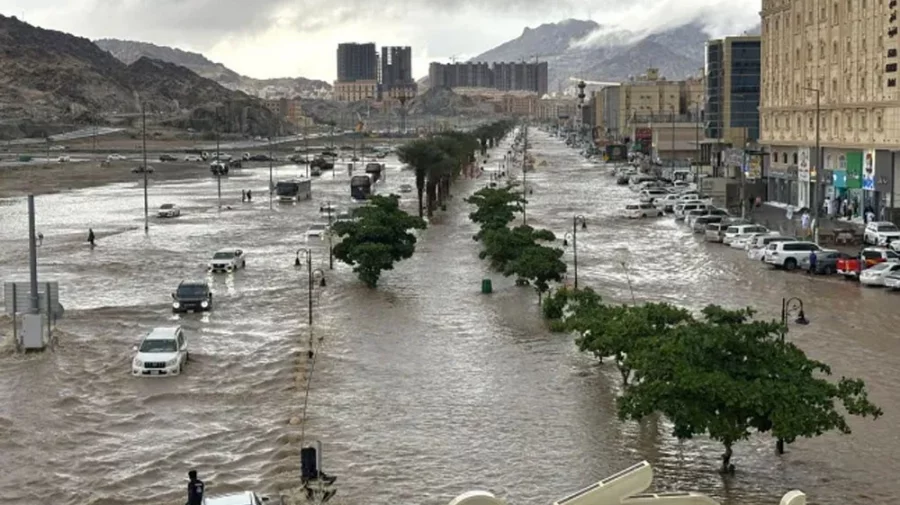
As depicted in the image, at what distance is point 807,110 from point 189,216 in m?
30.5

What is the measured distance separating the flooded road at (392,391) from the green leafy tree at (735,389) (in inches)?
40.4

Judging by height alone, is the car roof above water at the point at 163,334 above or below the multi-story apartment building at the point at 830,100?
below

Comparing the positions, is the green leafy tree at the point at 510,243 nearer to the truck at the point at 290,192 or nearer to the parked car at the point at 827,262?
the parked car at the point at 827,262

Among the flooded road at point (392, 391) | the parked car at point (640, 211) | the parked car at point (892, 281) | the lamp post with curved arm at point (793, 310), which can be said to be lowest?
the flooded road at point (392, 391)

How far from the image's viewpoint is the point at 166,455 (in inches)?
742

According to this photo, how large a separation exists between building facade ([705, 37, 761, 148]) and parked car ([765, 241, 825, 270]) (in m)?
58.7

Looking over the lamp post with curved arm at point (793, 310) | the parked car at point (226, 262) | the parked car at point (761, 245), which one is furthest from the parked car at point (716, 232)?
the parked car at point (226, 262)

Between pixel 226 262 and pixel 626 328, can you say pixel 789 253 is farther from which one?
pixel 626 328

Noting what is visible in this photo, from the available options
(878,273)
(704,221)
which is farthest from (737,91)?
(878,273)

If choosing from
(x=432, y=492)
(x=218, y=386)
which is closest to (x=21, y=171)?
(x=218, y=386)

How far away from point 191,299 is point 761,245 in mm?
20379

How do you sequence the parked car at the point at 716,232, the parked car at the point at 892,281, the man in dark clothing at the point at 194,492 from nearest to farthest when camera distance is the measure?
the man in dark clothing at the point at 194,492 < the parked car at the point at 892,281 < the parked car at the point at 716,232

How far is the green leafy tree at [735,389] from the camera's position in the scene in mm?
16141

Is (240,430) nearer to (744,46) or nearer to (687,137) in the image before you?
(744,46)
